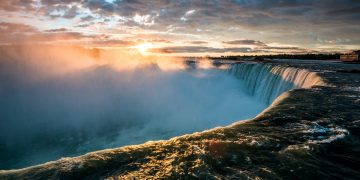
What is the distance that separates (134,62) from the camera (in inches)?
1576

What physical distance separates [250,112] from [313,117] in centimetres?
1445

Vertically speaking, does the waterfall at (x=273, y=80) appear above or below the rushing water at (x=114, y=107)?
above

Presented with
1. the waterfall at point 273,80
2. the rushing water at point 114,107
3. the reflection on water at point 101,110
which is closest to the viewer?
the reflection on water at point 101,110

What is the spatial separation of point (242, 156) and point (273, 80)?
1948 cm

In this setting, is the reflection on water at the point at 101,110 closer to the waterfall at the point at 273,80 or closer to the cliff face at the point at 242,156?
the waterfall at the point at 273,80

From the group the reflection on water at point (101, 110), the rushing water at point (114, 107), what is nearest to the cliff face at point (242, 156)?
the rushing water at point (114, 107)

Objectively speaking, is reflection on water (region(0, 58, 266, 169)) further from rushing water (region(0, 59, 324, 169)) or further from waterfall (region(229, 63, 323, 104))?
waterfall (region(229, 63, 323, 104))

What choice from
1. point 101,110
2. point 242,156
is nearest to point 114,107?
point 101,110

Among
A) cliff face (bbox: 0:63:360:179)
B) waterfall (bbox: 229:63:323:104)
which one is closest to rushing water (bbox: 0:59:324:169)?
waterfall (bbox: 229:63:323:104)

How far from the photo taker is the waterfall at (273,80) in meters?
18.0

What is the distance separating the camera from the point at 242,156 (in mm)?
5414

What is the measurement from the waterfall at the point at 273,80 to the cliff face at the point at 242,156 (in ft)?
30.2

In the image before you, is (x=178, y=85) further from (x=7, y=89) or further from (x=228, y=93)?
(x=7, y=89)

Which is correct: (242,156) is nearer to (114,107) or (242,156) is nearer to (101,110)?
(101,110)
